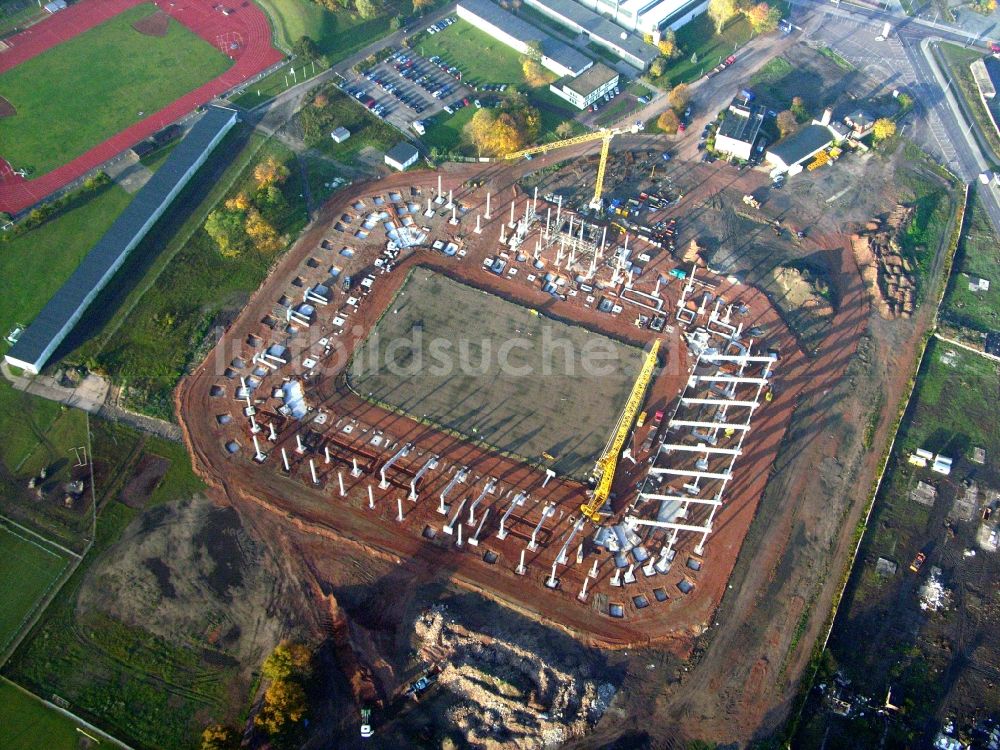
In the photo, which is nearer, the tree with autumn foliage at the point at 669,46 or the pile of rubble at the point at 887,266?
the pile of rubble at the point at 887,266

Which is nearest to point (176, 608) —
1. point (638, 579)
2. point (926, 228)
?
point (638, 579)

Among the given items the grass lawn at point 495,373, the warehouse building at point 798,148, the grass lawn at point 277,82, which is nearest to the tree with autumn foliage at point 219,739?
the grass lawn at point 495,373

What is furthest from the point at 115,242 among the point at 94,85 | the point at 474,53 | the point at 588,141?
the point at 588,141

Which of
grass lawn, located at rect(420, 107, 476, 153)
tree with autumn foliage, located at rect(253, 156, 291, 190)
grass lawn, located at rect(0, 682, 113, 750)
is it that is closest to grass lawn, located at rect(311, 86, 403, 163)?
grass lawn, located at rect(420, 107, 476, 153)

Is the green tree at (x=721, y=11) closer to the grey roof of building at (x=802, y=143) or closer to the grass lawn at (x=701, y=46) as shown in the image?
the grass lawn at (x=701, y=46)

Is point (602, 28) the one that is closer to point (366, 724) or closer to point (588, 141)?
point (588, 141)

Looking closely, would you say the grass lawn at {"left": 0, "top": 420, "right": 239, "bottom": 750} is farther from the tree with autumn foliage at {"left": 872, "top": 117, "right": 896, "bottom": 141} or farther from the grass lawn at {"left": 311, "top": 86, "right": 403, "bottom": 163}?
the tree with autumn foliage at {"left": 872, "top": 117, "right": 896, "bottom": 141}

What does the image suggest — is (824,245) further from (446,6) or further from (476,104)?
(446,6)
